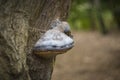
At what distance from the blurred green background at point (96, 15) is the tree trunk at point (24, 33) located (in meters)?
11.0

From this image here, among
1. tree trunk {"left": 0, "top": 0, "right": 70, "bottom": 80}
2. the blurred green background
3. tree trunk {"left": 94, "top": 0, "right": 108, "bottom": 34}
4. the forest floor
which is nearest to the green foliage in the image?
the blurred green background

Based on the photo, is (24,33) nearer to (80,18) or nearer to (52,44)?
(52,44)

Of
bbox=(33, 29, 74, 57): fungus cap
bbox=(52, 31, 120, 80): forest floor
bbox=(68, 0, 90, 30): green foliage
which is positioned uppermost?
bbox=(33, 29, 74, 57): fungus cap

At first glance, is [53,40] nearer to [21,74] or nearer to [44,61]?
[44,61]

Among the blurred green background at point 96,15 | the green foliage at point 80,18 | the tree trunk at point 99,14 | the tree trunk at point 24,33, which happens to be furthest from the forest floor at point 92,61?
the tree trunk at point 24,33

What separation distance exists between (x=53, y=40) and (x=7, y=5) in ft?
1.57

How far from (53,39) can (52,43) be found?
1.5 inches

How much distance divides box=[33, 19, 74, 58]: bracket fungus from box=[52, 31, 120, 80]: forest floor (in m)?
5.19

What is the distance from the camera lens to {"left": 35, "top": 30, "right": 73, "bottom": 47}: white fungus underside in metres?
2.74

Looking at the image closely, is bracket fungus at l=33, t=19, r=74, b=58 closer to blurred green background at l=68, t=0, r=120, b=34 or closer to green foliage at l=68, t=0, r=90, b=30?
blurred green background at l=68, t=0, r=120, b=34

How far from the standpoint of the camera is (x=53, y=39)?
2.77m

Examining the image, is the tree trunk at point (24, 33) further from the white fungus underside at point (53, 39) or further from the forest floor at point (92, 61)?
the forest floor at point (92, 61)

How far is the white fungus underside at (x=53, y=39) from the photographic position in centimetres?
274

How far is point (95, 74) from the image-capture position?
8.33m
